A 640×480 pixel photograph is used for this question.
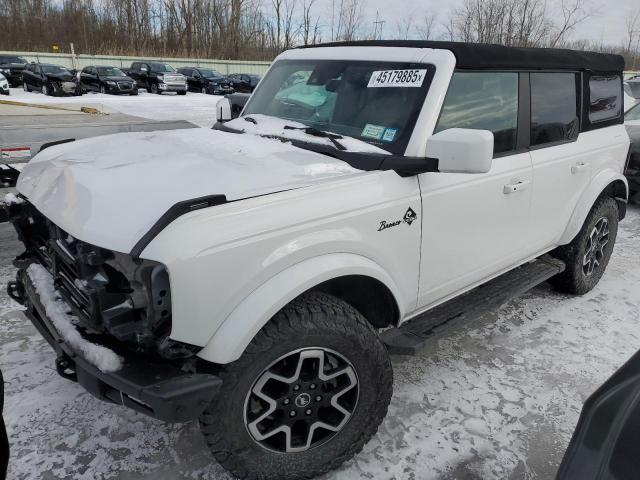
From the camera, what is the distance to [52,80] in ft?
74.5

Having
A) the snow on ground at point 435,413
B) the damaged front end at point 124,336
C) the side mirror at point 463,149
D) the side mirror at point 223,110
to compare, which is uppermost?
the side mirror at point 223,110

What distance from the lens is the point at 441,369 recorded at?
3.29 metres

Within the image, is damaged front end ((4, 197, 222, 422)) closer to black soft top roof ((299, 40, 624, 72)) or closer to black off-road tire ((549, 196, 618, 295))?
black soft top roof ((299, 40, 624, 72))

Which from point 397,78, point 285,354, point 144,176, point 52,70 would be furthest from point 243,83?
point 285,354

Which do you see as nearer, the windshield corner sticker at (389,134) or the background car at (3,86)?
the windshield corner sticker at (389,134)

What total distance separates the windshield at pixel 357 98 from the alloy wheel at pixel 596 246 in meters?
2.33

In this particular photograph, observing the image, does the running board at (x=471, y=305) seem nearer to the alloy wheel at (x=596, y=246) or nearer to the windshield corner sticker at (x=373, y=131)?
the alloy wheel at (x=596, y=246)

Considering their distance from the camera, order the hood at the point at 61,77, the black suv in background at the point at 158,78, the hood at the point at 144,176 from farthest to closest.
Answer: the black suv in background at the point at 158,78, the hood at the point at 61,77, the hood at the point at 144,176

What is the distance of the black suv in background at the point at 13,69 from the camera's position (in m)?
26.0

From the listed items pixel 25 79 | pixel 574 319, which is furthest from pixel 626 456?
pixel 25 79

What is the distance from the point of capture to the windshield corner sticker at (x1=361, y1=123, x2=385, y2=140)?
273cm

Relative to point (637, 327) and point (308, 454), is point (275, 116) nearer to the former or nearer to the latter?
point (308, 454)

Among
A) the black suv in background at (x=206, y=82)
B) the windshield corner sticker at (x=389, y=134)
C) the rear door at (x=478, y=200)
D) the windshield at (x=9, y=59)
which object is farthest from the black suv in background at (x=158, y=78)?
the windshield corner sticker at (x=389, y=134)

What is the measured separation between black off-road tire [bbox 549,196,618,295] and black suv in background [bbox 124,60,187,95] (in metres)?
25.8
